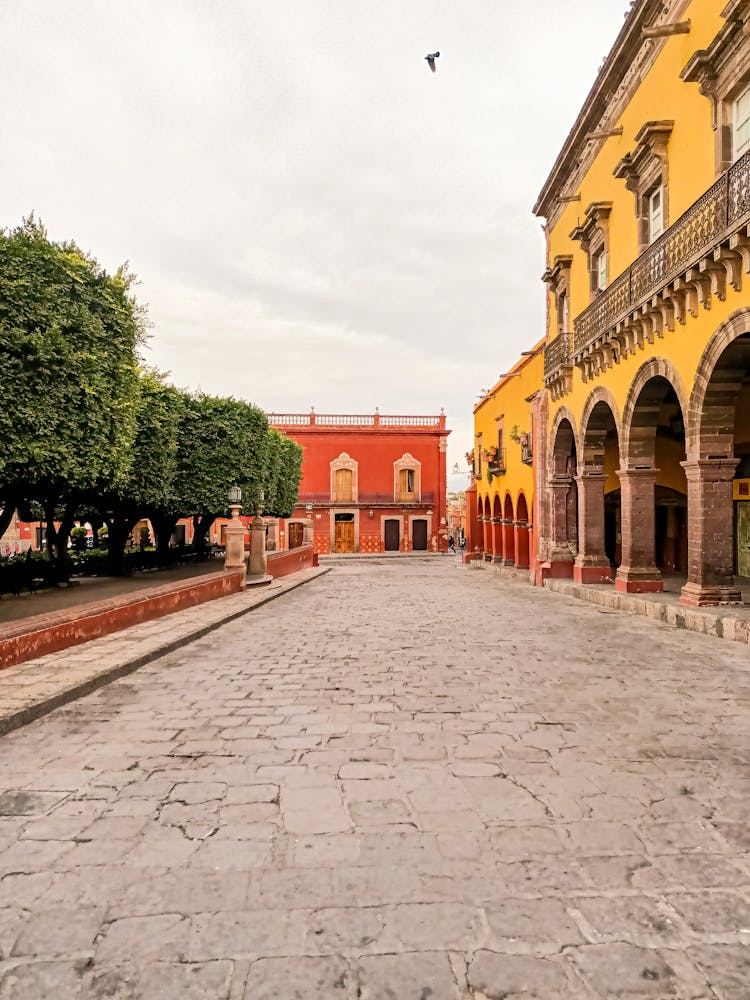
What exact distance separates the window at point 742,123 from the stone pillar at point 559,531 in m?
9.15

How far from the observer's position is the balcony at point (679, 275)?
781 cm

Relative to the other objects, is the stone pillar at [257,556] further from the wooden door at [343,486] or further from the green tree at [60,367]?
the wooden door at [343,486]

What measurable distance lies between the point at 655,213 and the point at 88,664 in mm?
11927

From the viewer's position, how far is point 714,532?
30.4ft

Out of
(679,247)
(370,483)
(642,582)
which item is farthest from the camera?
(370,483)

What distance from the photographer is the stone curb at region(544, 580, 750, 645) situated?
7.93 metres

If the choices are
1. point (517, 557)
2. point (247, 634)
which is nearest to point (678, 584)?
point (517, 557)

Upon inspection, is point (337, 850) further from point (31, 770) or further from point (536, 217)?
point (536, 217)

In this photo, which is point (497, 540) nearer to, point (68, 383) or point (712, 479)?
point (712, 479)

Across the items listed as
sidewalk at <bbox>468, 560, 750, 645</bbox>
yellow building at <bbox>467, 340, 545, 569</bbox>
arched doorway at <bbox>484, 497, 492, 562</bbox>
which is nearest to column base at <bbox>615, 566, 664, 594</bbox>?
sidewalk at <bbox>468, 560, 750, 645</bbox>

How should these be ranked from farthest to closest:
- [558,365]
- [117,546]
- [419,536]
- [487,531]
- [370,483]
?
[419,536] → [370,483] → [487,531] → [117,546] → [558,365]

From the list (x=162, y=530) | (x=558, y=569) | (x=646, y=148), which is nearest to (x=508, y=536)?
(x=558, y=569)

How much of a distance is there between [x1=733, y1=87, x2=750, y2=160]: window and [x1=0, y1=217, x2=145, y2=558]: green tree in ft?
33.8

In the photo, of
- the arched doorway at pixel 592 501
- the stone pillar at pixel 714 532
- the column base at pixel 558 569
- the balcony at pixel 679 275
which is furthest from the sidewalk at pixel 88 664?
the column base at pixel 558 569
